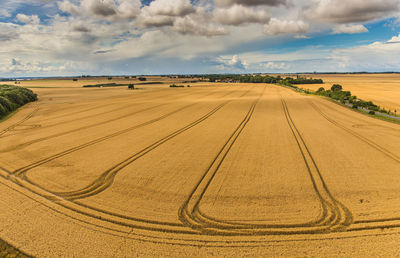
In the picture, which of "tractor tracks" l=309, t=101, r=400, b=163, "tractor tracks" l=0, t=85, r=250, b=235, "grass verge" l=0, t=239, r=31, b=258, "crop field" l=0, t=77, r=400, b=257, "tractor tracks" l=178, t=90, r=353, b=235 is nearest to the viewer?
"grass verge" l=0, t=239, r=31, b=258

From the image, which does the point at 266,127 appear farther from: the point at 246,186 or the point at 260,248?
the point at 260,248

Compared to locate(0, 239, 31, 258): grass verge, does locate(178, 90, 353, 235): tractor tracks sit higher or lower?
higher

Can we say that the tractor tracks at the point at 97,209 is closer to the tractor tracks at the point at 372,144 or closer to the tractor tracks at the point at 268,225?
the tractor tracks at the point at 268,225

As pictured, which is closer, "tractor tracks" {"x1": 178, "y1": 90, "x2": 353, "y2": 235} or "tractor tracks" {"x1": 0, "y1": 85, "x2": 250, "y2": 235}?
"tractor tracks" {"x1": 178, "y1": 90, "x2": 353, "y2": 235}

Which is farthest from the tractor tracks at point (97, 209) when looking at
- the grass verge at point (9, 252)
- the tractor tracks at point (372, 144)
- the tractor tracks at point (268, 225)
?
the tractor tracks at point (372, 144)

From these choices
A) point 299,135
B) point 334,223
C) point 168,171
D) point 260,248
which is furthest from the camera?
point 299,135

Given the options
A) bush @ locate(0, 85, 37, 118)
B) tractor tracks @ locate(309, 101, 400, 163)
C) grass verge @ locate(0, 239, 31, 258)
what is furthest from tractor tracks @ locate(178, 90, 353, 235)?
bush @ locate(0, 85, 37, 118)

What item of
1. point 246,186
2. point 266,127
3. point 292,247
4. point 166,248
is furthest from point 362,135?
point 166,248

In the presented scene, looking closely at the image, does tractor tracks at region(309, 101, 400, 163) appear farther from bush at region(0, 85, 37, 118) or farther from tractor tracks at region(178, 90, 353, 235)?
bush at region(0, 85, 37, 118)

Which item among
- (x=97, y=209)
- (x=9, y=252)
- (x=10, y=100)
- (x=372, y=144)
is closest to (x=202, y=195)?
(x=97, y=209)
